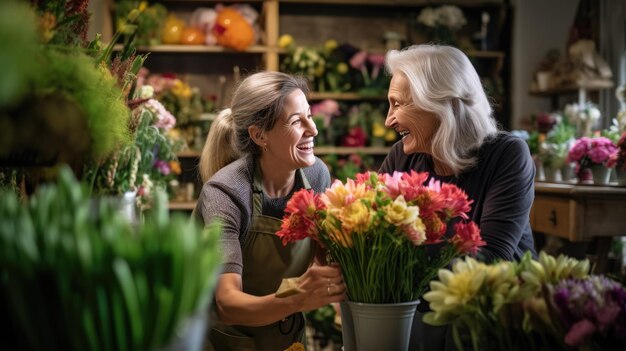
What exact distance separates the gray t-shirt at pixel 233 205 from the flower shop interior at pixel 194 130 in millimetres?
93

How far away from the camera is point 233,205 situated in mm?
1847

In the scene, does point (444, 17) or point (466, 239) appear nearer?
point (466, 239)

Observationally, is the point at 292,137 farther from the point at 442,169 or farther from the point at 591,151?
the point at 591,151

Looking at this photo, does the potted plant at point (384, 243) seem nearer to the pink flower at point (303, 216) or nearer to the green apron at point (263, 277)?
the pink flower at point (303, 216)

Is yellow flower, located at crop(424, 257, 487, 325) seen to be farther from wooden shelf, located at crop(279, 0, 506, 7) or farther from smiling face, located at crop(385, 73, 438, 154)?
wooden shelf, located at crop(279, 0, 506, 7)

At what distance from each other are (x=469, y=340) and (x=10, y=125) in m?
0.66

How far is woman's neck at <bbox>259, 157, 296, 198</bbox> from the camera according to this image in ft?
6.56

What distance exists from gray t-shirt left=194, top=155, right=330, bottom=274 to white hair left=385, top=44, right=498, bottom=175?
1.44 feet

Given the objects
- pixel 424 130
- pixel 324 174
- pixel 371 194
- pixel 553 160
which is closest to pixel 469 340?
pixel 371 194

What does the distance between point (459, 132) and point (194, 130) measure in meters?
3.00

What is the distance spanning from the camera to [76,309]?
0.57 meters

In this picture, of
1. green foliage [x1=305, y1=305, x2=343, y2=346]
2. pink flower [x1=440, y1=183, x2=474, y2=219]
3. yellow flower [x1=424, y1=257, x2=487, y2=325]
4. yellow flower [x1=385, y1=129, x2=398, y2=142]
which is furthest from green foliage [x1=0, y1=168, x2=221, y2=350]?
yellow flower [x1=385, y1=129, x2=398, y2=142]

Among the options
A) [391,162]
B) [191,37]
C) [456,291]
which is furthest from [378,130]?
[456,291]

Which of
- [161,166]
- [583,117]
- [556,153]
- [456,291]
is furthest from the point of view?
[583,117]
